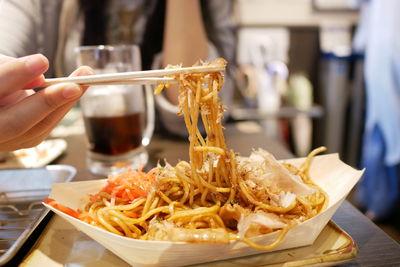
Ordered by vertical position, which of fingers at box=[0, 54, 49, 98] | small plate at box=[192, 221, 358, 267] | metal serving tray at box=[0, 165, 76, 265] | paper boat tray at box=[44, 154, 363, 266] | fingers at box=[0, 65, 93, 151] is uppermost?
fingers at box=[0, 54, 49, 98]

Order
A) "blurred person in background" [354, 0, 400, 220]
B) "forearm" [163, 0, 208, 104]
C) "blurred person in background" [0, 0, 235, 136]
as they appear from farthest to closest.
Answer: "blurred person in background" [354, 0, 400, 220], "forearm" [163, 0, 208, 104], "blurred person in background" [0, 0, 235, 136]

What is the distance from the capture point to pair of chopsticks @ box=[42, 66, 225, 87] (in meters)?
0.85

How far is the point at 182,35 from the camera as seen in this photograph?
6.51ft

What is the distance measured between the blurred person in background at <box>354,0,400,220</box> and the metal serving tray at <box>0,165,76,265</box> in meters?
2.41

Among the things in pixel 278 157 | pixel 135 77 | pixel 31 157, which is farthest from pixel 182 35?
pixel 135 77

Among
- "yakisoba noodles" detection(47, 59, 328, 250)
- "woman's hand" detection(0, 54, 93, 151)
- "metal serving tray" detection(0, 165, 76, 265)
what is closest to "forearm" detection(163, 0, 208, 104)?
"metal serving tray" detection(0, 165, 76, 265)

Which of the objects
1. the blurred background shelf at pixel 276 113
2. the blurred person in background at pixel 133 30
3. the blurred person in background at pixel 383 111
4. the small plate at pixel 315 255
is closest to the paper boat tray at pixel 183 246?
the small plate at pixel 315 255

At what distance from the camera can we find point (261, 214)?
83 centimetres

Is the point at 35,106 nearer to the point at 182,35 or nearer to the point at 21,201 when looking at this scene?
the point at 21,201

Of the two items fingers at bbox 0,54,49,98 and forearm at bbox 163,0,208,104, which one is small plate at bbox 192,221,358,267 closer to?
fingers at bbox 0,54,49,98

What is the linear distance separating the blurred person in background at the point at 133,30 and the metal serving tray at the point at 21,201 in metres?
0.56

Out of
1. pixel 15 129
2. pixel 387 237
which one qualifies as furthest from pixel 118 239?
pixel 387 237

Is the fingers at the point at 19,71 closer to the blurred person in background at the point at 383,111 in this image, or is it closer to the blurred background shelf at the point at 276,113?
the blurred person in background at the point at 383,111

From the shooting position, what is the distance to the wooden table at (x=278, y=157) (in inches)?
33.0
